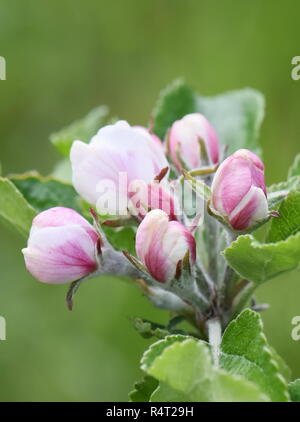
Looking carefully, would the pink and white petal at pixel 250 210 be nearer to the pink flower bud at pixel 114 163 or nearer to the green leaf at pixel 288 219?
the green leaf at pixel 288 219

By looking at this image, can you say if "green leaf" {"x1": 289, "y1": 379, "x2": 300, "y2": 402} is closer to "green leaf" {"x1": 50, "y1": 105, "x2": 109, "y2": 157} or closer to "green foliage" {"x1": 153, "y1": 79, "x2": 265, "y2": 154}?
"green foliage" {"x1": 153, "y1": 79, "x2": 265, "y2": 154}

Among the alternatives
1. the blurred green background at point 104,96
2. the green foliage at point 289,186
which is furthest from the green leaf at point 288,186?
the blurred green background at point 104,96

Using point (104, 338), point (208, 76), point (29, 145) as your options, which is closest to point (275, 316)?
point (104, 338)

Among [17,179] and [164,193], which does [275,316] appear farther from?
[164,193]

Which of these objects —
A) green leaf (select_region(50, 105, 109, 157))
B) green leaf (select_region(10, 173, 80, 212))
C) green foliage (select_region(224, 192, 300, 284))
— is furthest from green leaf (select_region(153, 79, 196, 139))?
green foliage (select_region(224, 192, 300, 284))

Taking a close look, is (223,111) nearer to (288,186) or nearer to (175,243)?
(288,186)
